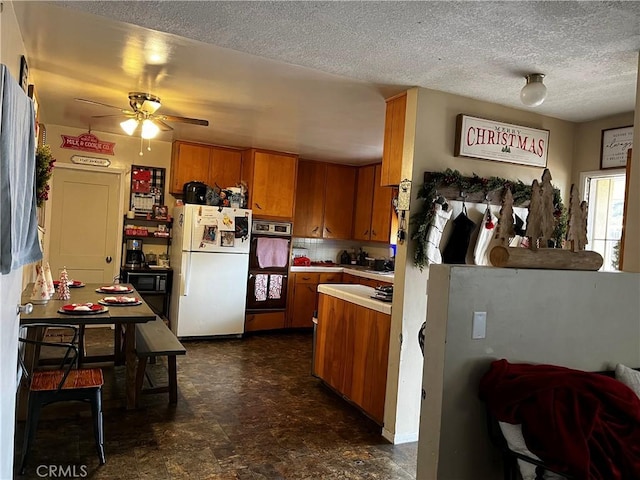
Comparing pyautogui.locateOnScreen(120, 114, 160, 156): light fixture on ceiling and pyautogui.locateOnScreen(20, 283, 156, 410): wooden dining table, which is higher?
pyautogui.locateOnScreen(120, 114, 160, 156): light fixture on ceiling

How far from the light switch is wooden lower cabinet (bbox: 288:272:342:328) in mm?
4233

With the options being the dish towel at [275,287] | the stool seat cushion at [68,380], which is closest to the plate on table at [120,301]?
the stool seat cushion at [68,380]

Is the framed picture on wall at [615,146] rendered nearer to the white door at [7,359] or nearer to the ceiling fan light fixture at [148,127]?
the ceiling fan light fixture at [148,127]

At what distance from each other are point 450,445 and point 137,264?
4.73 meters

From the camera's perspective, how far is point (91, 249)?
18.1ft

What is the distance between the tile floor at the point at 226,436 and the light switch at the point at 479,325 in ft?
3.92

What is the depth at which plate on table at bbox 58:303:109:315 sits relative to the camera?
114 inches

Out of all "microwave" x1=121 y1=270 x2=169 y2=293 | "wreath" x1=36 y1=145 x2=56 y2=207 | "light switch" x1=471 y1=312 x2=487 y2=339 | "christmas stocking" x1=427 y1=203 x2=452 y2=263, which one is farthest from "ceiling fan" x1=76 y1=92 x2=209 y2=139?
"light switch" x1=471 y1=312 x2=487 y2=339

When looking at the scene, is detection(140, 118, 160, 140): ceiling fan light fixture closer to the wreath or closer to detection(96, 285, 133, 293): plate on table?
the wreath

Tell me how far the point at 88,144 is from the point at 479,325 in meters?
5.09

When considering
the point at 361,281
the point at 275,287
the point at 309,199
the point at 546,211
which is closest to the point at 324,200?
the point at 309,199

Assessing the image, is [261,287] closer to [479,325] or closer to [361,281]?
[361,281]

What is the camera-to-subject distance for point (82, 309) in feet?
9.56

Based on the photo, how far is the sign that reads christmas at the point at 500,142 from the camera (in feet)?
10.5
